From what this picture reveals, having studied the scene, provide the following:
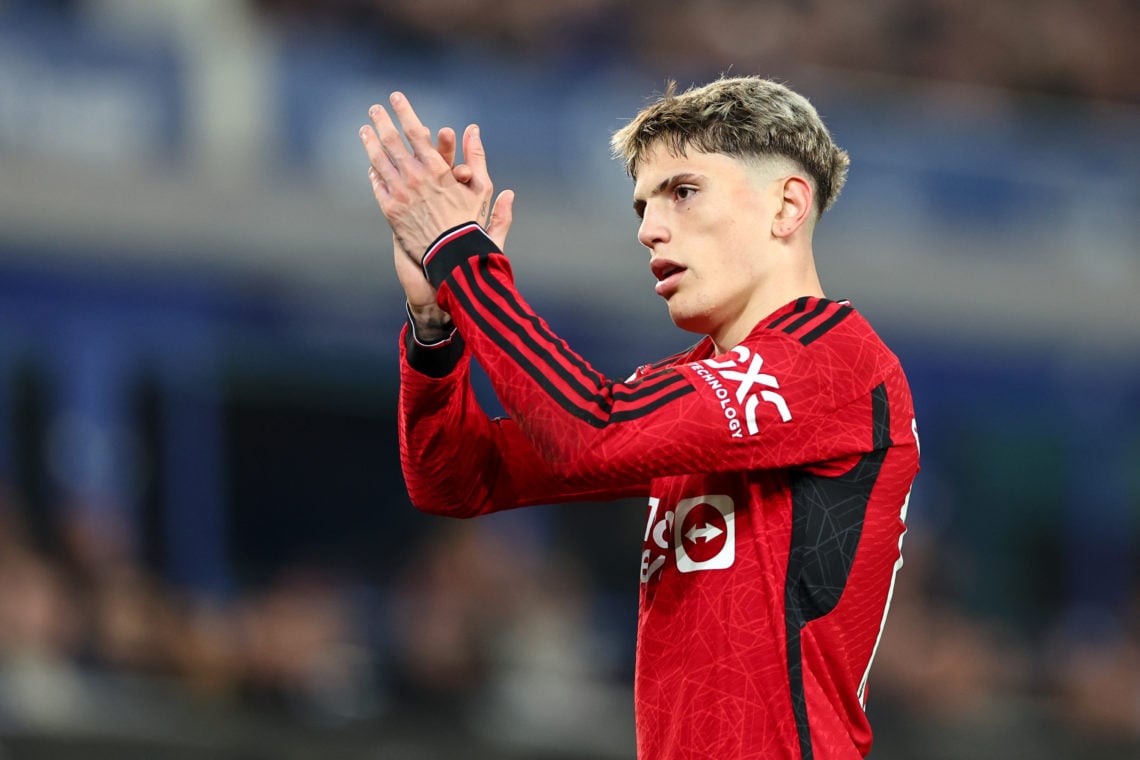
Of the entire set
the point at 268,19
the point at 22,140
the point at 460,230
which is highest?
the point at 268,19

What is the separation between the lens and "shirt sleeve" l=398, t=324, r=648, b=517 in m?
2.88

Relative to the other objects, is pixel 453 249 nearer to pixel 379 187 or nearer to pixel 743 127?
pixel 379 187

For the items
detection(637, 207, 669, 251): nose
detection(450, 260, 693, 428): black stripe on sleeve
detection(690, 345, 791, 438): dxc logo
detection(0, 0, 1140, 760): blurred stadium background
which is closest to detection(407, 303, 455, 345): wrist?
detection(450, 260, 693, 428): black stripe on sleeve

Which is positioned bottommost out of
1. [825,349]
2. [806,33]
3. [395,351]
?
[825,349]

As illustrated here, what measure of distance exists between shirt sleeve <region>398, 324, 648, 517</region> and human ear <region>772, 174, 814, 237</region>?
575 millimetres

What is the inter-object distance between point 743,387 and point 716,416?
3.1 inches

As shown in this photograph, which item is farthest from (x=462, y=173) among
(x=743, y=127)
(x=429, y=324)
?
(x=743, y=127)

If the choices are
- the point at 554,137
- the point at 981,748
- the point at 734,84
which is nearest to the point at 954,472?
the point at 981,748

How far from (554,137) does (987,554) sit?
14.7 ft

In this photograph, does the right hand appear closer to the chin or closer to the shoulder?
the chin

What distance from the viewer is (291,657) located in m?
7.50

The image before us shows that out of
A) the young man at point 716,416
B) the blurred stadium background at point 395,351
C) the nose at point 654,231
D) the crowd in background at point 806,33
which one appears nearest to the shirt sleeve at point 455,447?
the young man at point 716,416

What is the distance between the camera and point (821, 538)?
265 cm

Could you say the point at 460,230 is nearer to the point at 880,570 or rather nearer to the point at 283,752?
the point at 880,570
